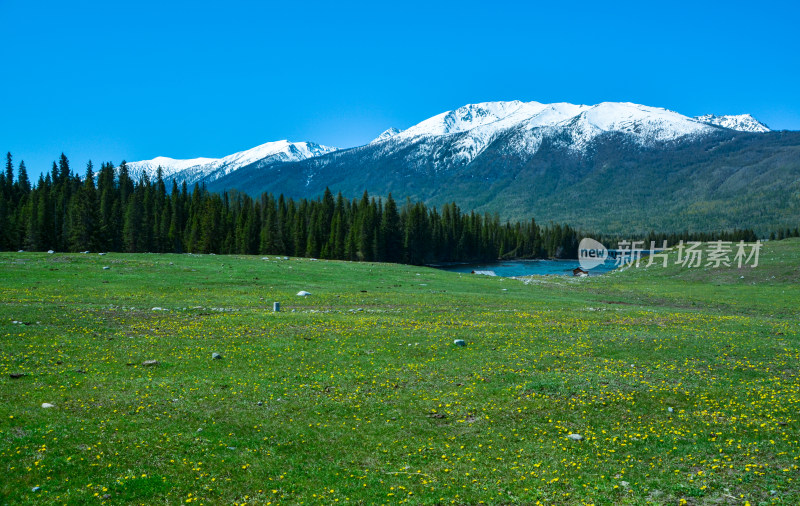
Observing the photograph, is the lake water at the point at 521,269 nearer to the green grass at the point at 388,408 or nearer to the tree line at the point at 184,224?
the tree line at the point at 184,224

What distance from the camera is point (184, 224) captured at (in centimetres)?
12606

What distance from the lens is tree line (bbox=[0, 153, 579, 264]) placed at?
97188mm

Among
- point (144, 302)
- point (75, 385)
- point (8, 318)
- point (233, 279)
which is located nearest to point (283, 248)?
point (233, 279)

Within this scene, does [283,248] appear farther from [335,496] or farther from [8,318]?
[335,496]

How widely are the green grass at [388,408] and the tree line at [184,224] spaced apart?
83.7 metres

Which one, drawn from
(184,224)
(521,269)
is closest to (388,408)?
(521,269)

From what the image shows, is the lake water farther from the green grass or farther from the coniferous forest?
the green grass

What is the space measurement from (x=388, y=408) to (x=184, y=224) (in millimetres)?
127459

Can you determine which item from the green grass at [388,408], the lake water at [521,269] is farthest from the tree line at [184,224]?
the green grass at [388,408]

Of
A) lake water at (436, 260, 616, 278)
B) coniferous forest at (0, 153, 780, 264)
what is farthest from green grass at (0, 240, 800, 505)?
coniferous forest at (0, 153, 780, 264)

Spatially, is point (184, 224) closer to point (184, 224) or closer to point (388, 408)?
point (184, 224)

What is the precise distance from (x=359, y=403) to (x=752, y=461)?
33.2 feet

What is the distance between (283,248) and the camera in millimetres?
114625

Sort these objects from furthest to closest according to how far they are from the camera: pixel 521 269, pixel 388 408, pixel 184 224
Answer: pixel 521 269, pixel 184 224, pixel 388 408
